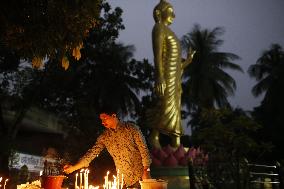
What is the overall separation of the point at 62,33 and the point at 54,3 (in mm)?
390

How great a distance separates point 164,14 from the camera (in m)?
11.3

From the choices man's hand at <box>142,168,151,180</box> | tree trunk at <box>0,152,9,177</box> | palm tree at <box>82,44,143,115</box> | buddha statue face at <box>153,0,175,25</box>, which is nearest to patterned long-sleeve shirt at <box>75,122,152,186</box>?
man's hand at <box>142,168,151,180</box>

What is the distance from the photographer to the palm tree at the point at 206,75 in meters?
26.4

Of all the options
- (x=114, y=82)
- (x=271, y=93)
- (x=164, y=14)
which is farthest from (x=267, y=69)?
(x=164, y=14)

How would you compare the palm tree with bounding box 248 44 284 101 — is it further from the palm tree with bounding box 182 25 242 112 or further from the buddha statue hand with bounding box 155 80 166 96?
the buddha statue hand with bounding box 155 80 166 96

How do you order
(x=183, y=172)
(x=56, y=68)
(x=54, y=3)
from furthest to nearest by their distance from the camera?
(x=56, y=68), (x=183, y=172), (x=54, y=3)

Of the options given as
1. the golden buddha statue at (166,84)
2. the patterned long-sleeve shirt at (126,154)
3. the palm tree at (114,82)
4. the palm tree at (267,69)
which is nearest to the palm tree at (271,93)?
the palm tree at (267,69)

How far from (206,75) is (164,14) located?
15.5 m

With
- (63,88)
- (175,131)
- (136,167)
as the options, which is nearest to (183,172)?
(175,131)

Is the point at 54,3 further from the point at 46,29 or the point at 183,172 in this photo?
the point at 183,172

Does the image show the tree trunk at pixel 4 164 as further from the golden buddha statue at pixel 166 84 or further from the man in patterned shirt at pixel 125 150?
the man in patterned shirt at pixel 125 150

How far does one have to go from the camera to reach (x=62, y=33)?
5141 mm

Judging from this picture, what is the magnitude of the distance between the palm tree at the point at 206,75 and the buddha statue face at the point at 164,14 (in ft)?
49.0

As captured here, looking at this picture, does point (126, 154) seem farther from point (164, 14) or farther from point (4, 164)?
point (4, 164)
